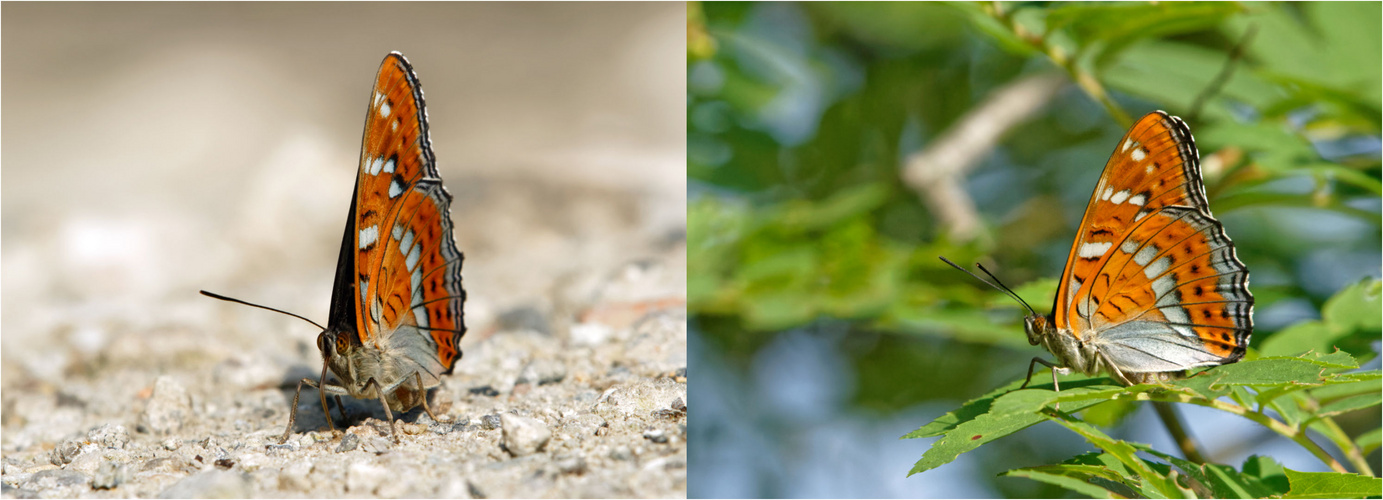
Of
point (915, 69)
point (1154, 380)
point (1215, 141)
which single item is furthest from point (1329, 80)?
point (915, 69)

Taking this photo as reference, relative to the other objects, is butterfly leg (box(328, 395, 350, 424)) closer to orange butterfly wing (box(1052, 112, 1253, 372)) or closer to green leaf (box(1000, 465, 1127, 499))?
green leaf (box(1000, 465, 1127, 499))

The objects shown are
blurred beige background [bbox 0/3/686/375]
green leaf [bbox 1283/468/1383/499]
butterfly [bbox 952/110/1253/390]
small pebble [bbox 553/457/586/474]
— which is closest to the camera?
small pebble [bbox 553/457/586/474]

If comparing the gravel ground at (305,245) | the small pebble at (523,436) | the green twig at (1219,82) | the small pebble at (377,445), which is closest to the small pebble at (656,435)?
the gravel ground at (305,245)

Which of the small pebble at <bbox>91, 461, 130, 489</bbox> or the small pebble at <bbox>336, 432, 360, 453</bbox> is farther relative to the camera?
the small pebble at <bbox>336, 432, 360, 453</bbox>

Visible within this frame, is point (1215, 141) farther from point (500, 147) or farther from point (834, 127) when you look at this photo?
point (500, 147)

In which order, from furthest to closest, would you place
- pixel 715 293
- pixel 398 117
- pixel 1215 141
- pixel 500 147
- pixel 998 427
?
pixel 500 147
pixel 715 293
pixel 1215 141
pixel 398 117
pixel 998 427

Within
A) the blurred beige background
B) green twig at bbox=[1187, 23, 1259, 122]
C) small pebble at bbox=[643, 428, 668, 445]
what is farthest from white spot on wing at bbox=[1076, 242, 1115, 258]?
the blurred beige background

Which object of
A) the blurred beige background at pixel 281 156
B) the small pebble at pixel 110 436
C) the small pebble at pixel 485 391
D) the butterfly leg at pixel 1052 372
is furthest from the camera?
the blurred beige background at pixel 281 156

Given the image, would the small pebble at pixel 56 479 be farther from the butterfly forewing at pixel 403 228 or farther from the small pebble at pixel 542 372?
the small pebble at pixel 542 372
